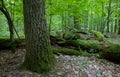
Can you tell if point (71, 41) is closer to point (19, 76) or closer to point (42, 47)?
point (42, 47)

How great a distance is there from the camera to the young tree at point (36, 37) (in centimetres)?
516

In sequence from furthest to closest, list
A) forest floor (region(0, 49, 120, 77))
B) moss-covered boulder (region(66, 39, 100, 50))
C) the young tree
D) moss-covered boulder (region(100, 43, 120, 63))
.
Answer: moss-covered boulder (region(66, 39, 100, 50)) < moss-covered boulder (region(100, 43, 120, 63)) < forest floor (region(0, 49, 120, 77)) < the young tree

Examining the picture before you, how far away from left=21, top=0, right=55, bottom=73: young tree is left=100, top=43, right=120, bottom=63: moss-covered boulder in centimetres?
281

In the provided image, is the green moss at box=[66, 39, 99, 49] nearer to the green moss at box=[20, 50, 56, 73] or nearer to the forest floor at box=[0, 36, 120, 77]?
the forest floor at box=[0, 36, 120, 77]

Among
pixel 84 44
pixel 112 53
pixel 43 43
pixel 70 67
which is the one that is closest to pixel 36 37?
pixel 43 43

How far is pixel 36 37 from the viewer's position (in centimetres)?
524

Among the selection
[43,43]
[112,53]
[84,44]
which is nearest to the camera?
[43,43]

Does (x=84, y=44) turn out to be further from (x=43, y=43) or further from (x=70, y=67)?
(x=43, y=43)

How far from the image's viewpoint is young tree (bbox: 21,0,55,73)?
516 cm

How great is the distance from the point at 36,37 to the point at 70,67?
1.59 metres

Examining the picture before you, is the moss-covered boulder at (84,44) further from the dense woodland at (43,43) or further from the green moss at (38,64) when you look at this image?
the green moss at (38,64)

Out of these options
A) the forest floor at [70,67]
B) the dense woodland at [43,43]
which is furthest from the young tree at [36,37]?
the forest floor at [70,67]

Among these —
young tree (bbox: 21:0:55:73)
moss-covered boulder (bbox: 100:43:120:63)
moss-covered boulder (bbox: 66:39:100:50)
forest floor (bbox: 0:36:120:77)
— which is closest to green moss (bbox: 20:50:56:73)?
young tree (bbox: 21:0:55:73)

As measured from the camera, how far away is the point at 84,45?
323 inches
